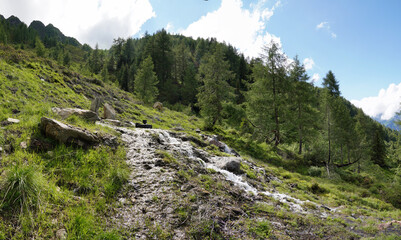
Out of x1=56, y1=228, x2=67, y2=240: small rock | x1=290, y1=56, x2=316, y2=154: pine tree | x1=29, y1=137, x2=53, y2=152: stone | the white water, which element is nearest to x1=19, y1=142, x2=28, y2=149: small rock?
x1=29, y1=137, x2=53, y2=152: stone

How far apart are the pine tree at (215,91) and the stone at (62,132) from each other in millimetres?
20893

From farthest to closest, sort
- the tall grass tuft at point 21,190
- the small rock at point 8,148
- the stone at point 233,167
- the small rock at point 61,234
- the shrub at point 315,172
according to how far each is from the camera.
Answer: the shrub at point 315,172, the stone at point 233,167, the small rock at point 8,148, the tall grass tuft at point 21,190, the small rock at point 61,234

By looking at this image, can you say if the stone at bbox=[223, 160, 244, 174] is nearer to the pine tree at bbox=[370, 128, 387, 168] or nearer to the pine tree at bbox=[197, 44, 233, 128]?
the pine tree at bbox=[197, 44, 233, 128]

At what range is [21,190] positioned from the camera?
4.80 m

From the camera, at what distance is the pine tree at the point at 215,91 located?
28.6m

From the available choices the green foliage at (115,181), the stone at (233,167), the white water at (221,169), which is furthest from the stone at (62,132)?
the stone at (233,167)

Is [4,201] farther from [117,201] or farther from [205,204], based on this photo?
[205,204]

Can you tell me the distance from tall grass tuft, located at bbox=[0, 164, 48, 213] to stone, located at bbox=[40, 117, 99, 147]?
282cm

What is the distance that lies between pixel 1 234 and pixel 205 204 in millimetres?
5184

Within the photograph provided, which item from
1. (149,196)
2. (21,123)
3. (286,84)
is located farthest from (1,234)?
(286,84)

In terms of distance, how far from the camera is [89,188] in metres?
6.41

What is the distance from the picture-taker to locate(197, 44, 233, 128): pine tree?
1126 inches

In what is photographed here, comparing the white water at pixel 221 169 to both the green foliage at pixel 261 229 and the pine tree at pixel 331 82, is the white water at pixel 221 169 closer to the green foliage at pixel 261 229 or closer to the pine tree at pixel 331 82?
the green foliage at pixel 261 229

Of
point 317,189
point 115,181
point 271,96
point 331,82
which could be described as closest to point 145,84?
point 271,96
